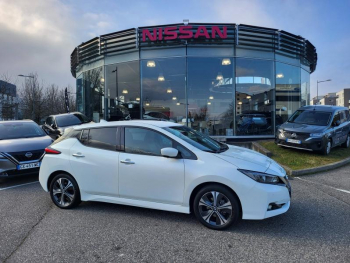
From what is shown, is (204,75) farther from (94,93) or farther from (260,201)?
(260,201)

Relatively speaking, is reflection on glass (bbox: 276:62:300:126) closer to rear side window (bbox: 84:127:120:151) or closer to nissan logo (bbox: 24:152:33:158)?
rear side window (bbox: 84:127:120:151)

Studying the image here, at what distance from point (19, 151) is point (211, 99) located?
1032cm

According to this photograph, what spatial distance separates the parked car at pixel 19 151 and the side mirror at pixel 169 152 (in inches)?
173

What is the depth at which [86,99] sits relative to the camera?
1741 centimetres

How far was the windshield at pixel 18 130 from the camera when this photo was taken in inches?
292

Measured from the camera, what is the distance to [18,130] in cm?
776

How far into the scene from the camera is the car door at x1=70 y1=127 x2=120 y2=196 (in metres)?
4.17

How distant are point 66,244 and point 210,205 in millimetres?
1987

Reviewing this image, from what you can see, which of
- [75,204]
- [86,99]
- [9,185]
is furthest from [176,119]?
[75,204]

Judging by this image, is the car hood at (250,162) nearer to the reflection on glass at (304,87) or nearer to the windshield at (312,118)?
the windshield at (312,118)

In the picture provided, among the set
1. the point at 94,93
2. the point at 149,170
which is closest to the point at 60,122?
the point at 94,93

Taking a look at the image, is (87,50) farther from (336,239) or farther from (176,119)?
(336,239)

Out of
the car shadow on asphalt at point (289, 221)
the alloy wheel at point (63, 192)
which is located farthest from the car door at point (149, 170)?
the alloy wheel at point (63, 192)

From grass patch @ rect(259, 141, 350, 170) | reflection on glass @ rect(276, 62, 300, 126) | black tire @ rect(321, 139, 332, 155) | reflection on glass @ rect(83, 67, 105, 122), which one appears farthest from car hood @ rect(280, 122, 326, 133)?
reflection on glass @ rect(83, 67, 105, 122)
